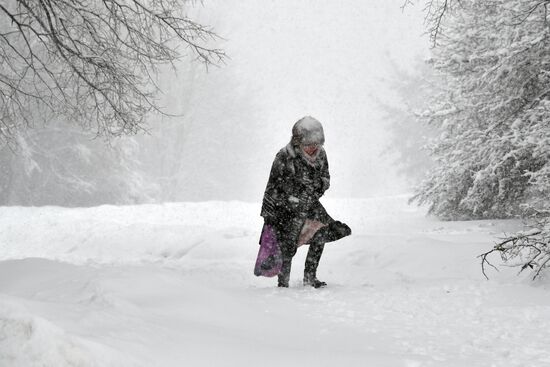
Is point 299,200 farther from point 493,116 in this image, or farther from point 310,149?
point 493,116

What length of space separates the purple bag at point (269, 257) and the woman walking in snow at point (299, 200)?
0.15ft

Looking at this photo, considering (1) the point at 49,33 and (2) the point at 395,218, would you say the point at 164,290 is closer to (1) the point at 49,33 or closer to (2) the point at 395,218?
(1) the point at 49,33

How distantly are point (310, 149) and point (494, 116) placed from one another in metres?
5.87

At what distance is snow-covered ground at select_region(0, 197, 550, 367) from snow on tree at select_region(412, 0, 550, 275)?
921mm

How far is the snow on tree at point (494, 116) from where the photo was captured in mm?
8477

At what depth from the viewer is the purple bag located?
5.76 metres

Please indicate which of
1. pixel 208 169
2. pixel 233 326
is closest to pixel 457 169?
pixel 233 326

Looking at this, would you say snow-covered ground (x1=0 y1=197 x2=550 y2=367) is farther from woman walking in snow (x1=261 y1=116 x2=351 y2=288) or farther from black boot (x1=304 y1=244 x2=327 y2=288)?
woman walking in snow (x1=261 y1=116 x2=351 y2=288)

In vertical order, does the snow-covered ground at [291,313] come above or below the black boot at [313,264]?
below

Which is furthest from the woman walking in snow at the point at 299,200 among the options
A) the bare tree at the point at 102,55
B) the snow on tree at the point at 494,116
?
the snow on tree at the point at 494,116

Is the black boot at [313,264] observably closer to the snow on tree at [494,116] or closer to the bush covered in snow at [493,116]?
the snow on tree at [494,116]

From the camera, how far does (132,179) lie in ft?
91.8

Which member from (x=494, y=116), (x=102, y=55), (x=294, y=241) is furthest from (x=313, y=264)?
(x=494, y=116)

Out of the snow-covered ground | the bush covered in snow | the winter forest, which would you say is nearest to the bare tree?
the winter forest
